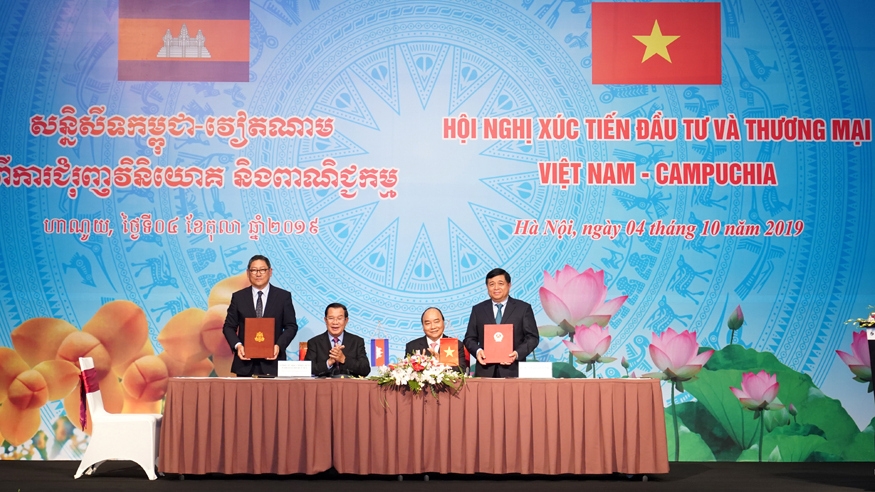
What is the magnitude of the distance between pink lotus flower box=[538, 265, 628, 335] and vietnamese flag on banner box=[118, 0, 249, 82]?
8.72 feet

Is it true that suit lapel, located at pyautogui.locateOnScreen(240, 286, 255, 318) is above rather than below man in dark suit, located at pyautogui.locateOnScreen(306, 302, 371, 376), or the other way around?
above

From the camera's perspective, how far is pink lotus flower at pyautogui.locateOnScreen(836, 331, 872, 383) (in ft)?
21.2

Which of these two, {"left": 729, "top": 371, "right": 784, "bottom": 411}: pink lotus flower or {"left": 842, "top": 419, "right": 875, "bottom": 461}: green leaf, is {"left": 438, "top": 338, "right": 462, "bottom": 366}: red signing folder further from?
{"left": 842, "top": 419, "right": 875, "bottom": 461}: green leaf

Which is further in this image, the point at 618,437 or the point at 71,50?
the point at 71,50

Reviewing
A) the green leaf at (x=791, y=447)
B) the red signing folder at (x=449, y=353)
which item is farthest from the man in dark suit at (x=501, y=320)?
the green leaf at (x=791, y=447)

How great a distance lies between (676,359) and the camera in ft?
21.0

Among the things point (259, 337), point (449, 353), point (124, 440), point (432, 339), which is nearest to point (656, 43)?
point (432, 339)

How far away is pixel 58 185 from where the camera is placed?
645 centimetres

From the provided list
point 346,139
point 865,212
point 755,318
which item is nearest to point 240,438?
point 346,139

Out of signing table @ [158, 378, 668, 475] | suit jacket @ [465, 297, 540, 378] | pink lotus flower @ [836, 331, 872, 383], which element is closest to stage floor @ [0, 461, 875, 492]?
signing table @ [158, 378, 668, 475]

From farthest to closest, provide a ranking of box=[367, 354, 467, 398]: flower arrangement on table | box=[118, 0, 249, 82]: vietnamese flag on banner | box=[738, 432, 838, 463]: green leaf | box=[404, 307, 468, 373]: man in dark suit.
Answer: box=[118, 0, 249, 82]: vietnamese flag on banner < box=[738, 432, 838, 463]: green leaf < box=[404, 307, 468, 373]: man in dark suit < box=[367, 354, 467, 398]: flower arrangement on table

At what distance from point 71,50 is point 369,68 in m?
2.14

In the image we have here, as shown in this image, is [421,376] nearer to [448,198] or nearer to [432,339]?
[432,339]

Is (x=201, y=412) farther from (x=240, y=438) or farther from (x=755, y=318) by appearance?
(x=755, y=318)
